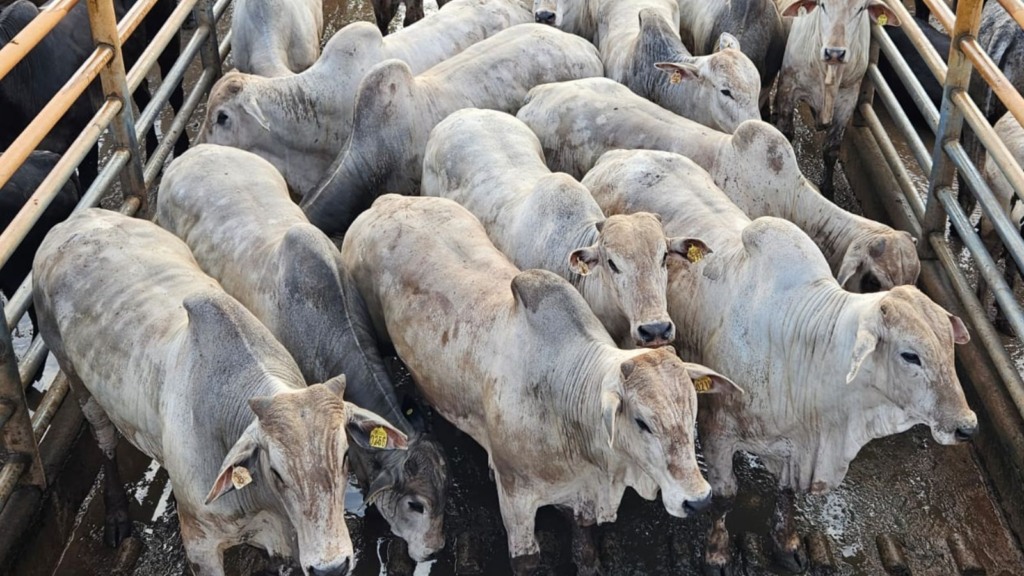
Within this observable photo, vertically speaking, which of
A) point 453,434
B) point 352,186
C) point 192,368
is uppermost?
point 192,368

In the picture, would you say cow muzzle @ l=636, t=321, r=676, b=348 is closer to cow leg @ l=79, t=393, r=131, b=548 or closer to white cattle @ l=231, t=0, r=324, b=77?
cow leg @ l=79, t=393, r=131, b=548

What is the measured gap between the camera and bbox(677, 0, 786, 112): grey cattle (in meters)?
8.30

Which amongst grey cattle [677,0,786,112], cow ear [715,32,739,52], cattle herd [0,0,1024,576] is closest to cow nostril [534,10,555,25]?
grey cattle [677,0,786,112]

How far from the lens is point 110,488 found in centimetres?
560

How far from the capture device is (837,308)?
205 inches

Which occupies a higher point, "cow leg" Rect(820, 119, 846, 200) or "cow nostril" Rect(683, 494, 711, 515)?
"cow nostril" Rect(683, 494, 711, 515)

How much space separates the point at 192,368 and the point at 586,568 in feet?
5.90

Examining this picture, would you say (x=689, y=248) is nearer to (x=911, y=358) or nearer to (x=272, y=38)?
(x=911, y=358)

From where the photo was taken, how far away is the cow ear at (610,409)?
15.2 feet

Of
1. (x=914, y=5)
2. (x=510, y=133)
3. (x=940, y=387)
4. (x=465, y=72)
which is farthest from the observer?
(x=914, y=5)

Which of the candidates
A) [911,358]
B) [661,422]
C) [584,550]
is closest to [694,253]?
[911,358]

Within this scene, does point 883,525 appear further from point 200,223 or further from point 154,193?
point 154,193

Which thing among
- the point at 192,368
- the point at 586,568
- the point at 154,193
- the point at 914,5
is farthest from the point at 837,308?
the point at 914,5

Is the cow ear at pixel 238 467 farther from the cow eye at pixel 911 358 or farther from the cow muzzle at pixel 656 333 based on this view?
the cow eye at pixel 911 358
